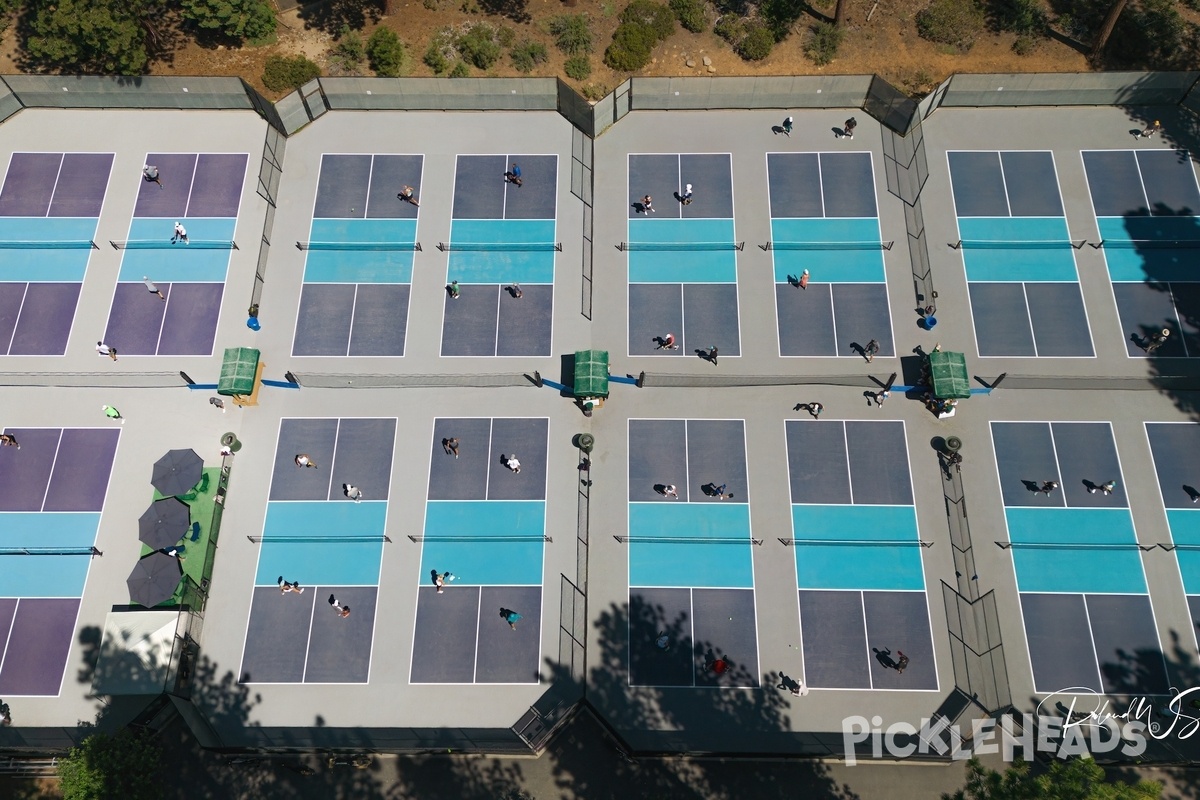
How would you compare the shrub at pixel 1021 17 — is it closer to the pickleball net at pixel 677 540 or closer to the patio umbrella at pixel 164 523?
the pickleball net at pixel 677 540

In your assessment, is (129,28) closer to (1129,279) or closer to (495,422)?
(495,422)

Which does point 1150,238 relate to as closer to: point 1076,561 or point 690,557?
point 1076,561

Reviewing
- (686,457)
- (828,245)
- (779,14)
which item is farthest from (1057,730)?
(779,14)

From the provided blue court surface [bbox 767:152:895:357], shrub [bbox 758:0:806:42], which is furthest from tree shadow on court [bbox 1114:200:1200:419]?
shrub [bbox 758:0:806:42]

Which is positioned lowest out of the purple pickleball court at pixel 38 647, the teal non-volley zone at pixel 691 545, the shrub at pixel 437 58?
the purple pickleball court at pixel 38 647

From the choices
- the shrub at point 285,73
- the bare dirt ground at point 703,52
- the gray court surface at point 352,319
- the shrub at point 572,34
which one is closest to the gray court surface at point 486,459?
the gray court surface at point 352,319

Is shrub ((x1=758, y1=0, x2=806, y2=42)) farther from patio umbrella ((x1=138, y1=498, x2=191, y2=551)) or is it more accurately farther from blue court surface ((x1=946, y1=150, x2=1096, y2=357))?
patio umbrella ((x1=138, y1=498, x2=191, y2=551))

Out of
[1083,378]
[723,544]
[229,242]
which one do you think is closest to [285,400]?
[229,242]
